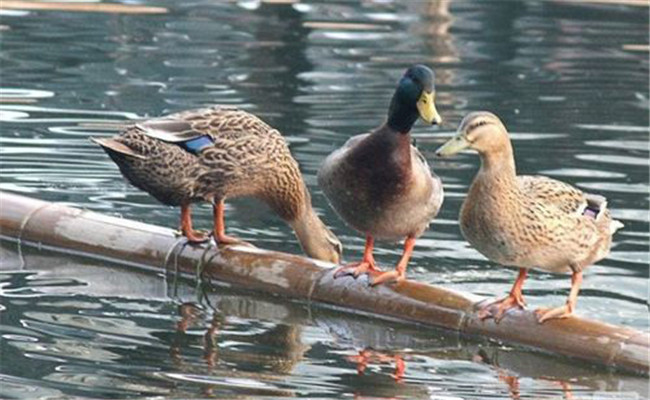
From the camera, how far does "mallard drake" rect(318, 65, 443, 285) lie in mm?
7809

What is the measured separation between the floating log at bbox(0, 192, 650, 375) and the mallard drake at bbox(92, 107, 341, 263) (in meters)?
0.15

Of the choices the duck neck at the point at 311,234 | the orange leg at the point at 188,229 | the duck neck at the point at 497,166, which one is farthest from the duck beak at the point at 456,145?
the orange leg at the point at 188,229

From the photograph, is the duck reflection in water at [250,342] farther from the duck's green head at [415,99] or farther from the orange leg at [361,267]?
the duck's green head at [415,99]

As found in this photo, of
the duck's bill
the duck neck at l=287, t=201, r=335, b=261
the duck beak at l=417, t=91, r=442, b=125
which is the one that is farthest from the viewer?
the duck neck at l=287, t=201, r=335, b=261

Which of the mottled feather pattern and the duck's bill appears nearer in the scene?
the duck's bill

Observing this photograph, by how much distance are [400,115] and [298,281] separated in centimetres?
96

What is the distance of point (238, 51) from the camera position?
1678cm

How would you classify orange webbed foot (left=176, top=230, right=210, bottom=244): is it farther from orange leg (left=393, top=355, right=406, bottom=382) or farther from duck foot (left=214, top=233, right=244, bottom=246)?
→ orange leg (left=393, top=355, right=406, bottom=382)

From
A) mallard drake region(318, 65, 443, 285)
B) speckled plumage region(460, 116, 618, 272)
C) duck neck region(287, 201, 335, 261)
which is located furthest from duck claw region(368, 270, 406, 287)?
duck neck region(287, 201, 335, 261)

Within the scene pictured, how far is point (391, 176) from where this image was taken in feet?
25.9

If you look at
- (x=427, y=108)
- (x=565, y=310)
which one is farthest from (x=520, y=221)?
(x=427, y=108)

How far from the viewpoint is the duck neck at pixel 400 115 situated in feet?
25.7

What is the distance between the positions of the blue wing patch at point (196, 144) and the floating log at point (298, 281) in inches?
19.4

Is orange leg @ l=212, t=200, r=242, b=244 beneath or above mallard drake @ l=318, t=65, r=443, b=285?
beneath
